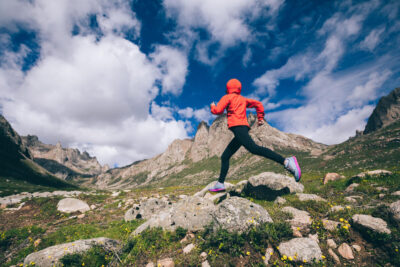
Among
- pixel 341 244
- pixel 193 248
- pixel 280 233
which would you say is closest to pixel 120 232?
pixel 193 248

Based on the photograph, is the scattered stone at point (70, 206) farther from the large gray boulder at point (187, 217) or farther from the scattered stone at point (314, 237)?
the scattered stone at point (314, 237)

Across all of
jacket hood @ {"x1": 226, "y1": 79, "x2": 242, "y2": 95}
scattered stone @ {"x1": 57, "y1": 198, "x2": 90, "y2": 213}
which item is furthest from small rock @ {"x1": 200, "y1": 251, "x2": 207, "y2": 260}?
scattered stone @ {"x1": 57, "y1": 198, "x2": 90, "y2": 213}

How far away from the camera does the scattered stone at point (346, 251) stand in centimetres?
386

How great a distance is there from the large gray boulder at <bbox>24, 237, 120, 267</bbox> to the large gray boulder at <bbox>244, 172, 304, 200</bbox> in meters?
6.98

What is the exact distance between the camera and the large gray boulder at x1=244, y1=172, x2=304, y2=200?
9.20m

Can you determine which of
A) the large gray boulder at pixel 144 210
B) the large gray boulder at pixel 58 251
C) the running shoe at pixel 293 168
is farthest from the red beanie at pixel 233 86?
the large gray boulder at pixel 144 210

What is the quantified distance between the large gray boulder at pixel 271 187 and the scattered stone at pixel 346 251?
4945 mm

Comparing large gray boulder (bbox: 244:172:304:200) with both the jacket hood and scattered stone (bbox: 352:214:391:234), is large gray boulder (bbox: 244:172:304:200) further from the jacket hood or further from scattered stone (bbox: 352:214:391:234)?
the jacket hood

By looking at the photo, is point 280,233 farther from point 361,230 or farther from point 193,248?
point 193,248

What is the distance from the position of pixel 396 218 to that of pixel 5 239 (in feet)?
50.6

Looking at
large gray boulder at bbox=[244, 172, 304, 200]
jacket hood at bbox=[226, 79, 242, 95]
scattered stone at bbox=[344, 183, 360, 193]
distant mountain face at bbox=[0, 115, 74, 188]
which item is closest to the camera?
jacket hood at bbox=[226, 79, 242, 95]

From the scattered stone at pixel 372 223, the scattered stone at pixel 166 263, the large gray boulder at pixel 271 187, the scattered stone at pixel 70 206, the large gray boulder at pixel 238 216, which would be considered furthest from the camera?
the scattered stone at pixel 70 206

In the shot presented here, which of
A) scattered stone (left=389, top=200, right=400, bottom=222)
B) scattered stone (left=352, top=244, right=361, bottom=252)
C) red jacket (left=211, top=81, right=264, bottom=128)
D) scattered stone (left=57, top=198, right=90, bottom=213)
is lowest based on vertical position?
scattered stone (left=352, top=244, right=361, bottom=252)

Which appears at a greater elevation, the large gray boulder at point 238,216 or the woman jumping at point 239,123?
the woman jumping at point 239,123
